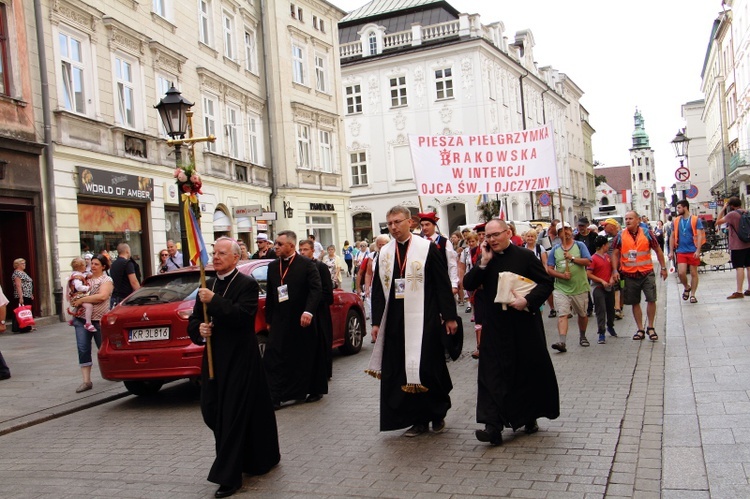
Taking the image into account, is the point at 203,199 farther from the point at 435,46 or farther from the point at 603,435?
the point at 435,46

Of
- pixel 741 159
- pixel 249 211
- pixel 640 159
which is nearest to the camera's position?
pixel 249 211

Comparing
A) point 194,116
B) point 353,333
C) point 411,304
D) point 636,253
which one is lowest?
point 353,333

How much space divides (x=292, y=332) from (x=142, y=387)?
8.12 feet

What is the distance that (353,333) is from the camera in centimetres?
1180

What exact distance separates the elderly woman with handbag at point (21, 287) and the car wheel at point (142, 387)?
7.26m

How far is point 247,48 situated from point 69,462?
2499 cm

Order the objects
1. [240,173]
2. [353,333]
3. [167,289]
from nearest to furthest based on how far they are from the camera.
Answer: [167,289]
[353,333]
[240,173]

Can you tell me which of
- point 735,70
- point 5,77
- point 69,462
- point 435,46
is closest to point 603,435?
point 69,462

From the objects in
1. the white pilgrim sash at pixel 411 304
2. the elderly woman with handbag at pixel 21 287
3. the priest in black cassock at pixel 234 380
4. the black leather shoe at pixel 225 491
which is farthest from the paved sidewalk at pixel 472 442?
the elderly woman with handbag at pixel 21 287

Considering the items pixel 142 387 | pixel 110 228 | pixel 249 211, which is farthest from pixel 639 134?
pixel 142 387

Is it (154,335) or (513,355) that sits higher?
(154,335)

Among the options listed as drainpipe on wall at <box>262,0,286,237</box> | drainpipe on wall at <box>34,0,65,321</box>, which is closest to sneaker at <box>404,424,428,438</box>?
drainpipe on wall at <box>34,0,65,321</box>

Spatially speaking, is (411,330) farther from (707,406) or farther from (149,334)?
(149,334)

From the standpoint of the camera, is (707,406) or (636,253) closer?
(707,406)
